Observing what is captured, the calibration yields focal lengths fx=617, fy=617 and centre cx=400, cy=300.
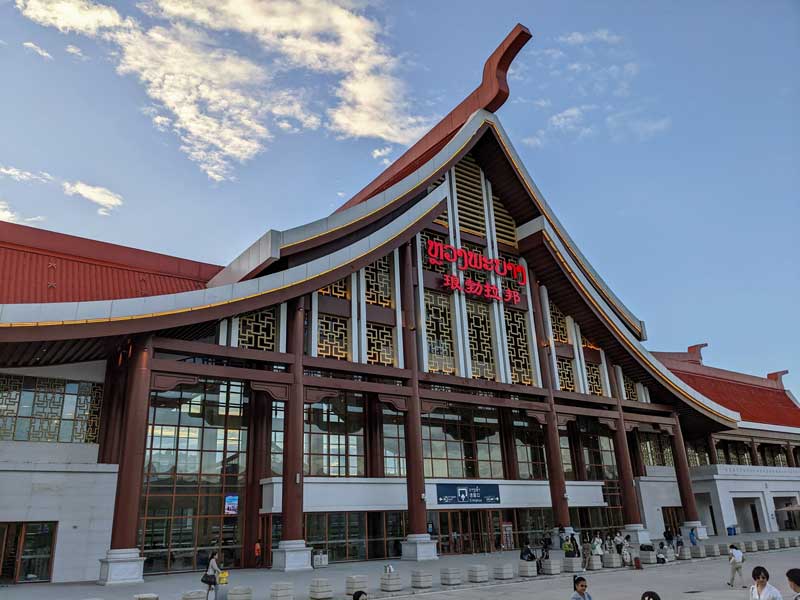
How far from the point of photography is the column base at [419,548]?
84.9 feet

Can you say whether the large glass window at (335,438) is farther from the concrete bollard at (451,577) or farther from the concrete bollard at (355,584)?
the concrete bollard at (355,584)

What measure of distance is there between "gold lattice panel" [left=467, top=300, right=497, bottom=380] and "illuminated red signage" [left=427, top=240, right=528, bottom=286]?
2.00m

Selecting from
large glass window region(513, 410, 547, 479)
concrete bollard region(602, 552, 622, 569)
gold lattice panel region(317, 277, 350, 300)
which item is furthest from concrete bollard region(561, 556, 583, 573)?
gold lattice panel region(317, 277, 350, 300)

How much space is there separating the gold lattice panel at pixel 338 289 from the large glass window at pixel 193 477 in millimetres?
5888

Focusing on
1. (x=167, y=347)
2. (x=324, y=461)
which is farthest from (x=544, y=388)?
(x=167, y=347)

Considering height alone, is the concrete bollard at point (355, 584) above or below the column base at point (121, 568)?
below

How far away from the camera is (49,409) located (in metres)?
24.0

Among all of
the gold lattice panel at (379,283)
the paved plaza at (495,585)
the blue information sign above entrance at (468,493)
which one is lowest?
the paved plaza at (495,585)

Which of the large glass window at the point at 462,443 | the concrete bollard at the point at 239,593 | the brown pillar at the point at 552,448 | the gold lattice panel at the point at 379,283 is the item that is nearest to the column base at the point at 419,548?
the large glass window at the point at 462,443

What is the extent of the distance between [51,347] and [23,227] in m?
6.78

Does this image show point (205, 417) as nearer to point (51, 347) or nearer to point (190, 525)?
point (190, 525)

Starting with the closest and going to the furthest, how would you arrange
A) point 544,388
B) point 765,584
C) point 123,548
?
point 765,584
point 123,548
point 544,388

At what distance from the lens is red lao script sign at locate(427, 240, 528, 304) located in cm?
3180

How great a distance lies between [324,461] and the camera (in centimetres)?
2816
